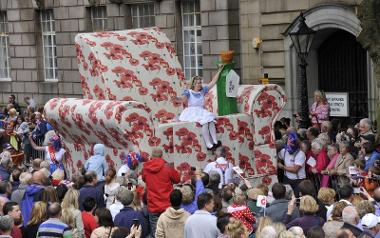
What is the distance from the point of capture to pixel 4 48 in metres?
35.8

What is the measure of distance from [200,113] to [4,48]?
63.9 ft

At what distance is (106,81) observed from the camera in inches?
741

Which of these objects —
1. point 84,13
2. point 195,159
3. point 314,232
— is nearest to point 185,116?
point 195,159

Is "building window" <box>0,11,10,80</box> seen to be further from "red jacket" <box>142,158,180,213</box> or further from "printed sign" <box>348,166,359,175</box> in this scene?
"printed sign" <box>348,166,359,175</box>

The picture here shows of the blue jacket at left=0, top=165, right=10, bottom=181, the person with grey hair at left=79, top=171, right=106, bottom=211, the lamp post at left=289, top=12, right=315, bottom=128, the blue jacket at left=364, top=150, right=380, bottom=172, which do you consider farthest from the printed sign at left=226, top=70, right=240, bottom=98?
the person with grey hair at left=79, top=171, right=106, bottom=211

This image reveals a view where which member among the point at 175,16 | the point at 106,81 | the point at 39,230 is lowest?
the point at 39,230

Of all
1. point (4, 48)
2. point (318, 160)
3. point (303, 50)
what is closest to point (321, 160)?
point (318, 160)

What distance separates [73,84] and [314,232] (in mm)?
23095

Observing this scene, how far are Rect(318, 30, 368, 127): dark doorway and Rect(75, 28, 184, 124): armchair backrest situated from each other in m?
4.92

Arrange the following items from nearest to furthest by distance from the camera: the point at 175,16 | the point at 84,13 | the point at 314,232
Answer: the point at 314,232 < the point at 175,16 < the point at 84,13

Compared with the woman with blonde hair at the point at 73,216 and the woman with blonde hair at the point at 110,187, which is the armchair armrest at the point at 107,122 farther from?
the woman with blonde hair at the point at 73,216

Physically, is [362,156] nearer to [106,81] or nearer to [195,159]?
[195,159]

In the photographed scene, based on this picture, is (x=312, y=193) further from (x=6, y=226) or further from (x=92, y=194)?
(x=6, y=226)

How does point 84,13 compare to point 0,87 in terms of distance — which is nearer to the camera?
point 84,13
